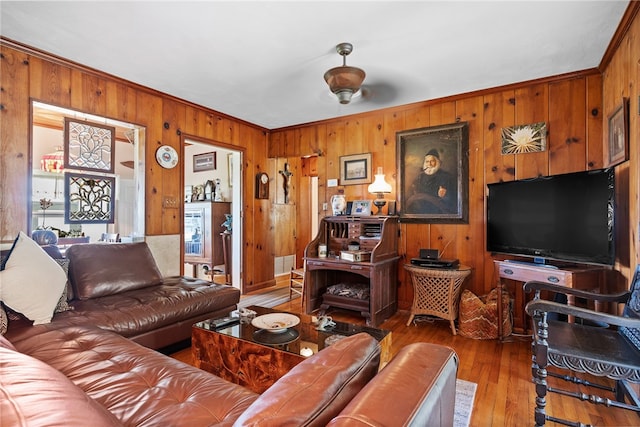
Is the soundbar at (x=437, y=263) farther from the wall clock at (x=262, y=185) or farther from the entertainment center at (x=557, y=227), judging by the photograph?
the wall clock at (x=262, y=185)

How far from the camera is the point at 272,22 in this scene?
213cm

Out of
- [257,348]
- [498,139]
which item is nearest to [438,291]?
[498,139]

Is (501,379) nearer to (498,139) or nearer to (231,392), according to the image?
(231,392)

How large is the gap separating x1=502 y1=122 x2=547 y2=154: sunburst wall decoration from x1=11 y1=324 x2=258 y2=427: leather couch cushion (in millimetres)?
3202

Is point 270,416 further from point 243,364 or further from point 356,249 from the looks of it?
point 356,249

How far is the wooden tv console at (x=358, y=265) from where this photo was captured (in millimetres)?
3262

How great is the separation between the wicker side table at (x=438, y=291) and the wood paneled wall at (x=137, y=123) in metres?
2.47

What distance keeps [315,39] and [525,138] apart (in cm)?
224

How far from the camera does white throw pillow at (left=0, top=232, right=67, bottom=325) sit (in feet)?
6.01

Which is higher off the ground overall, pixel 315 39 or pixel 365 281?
pixel 315 39

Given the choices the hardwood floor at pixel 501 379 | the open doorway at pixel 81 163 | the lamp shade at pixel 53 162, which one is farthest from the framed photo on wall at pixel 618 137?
the lamp shade at pixel 53 162

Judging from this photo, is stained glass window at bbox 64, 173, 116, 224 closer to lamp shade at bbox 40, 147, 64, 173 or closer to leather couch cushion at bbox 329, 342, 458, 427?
lamp shade at bbox 40, 147, 64, 173

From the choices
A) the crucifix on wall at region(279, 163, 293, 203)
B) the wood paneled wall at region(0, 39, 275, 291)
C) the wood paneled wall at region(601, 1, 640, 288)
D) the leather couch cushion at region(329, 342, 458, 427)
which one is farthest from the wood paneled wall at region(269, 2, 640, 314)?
the leather couch cushion at region(329, 342, 458, 427)

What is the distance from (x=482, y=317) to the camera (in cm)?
288
